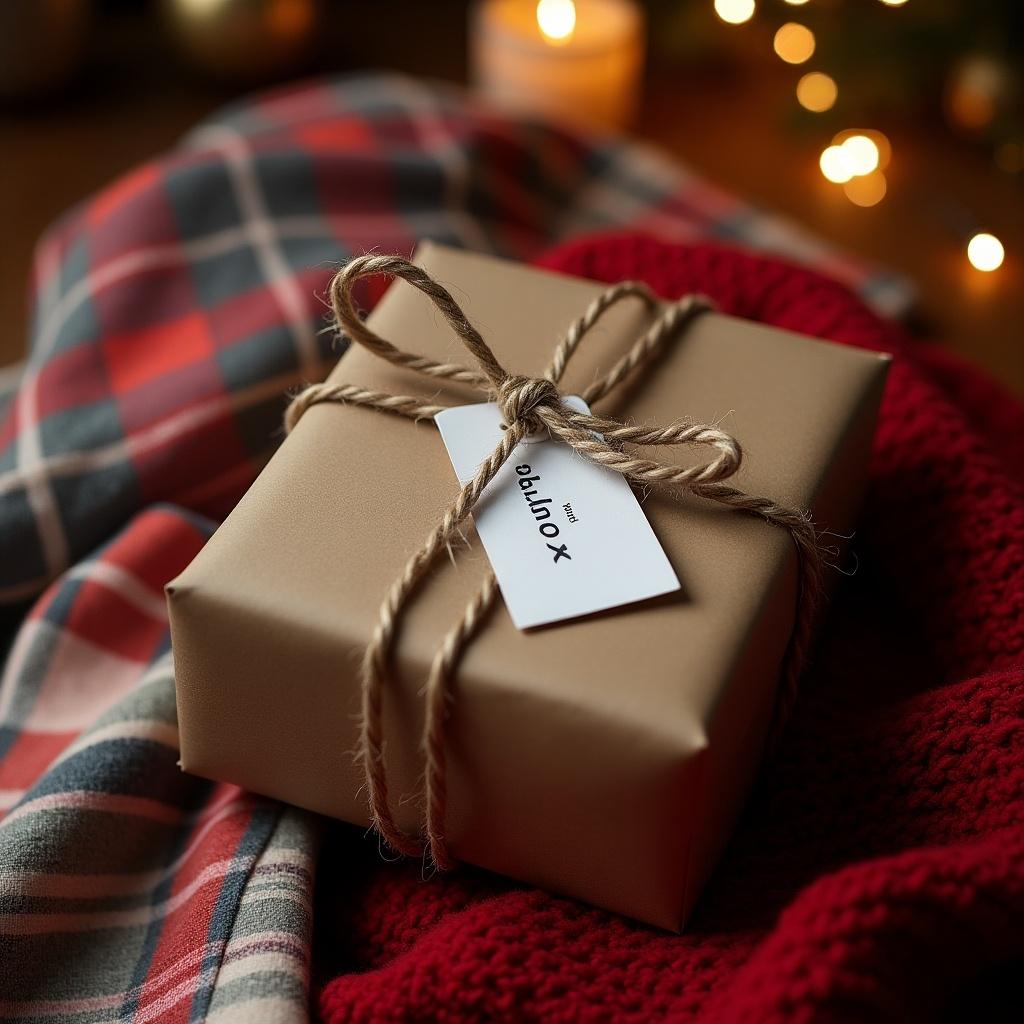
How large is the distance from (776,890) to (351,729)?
0.19 metres

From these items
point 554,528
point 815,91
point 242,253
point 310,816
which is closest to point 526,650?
point 554,528

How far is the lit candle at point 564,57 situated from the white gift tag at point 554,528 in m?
0.79

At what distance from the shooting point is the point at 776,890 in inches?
20.6

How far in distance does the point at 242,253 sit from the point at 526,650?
1.75 feet

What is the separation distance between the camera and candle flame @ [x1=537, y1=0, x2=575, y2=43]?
1347mm

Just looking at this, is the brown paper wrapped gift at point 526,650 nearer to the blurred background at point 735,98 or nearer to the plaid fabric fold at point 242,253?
the plaid fabric fold at point 242,253

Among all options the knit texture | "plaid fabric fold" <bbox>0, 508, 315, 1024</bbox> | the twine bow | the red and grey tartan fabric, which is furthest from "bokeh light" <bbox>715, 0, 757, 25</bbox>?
"plaid fabric fold" <bbox>0, 508, 315, 1024</bbox>

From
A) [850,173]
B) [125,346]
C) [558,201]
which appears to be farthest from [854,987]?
[850,173]

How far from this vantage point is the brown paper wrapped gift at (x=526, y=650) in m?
0.46

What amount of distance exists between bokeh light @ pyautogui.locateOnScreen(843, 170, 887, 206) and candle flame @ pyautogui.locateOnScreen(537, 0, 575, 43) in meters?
0.34

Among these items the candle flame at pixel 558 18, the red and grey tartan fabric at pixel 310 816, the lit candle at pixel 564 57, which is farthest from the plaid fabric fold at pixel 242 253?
the candle flame at pixel 558 18

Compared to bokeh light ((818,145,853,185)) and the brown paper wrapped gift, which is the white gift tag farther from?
bokeh light ((818,145,853,185))

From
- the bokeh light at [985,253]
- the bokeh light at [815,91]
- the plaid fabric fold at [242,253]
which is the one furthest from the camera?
the bokeh light at [815,91]

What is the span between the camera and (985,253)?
3.88 feet
